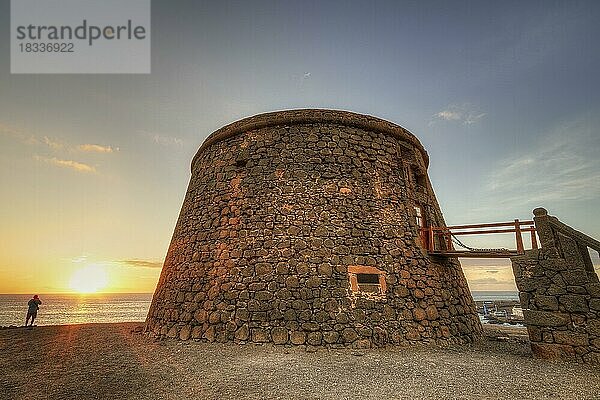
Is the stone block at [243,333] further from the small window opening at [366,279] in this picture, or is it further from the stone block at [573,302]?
the stone block at [573,302]

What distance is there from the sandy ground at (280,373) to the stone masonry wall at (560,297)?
53cm

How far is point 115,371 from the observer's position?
6.43 meters

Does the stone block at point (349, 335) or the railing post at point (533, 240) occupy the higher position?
the railing post at point (533, 240)

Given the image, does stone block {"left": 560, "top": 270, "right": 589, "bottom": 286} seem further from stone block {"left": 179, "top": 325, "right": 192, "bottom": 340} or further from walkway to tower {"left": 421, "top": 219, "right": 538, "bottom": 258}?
stone block {"left": 179, "top": 325, "right": 192, "bottom": 340}

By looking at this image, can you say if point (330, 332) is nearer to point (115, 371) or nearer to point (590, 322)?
point (115, 371)

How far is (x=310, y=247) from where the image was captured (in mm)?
9094

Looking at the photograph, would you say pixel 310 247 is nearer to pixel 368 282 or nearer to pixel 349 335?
pixel 368 282

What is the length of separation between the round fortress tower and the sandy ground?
0.71 meters

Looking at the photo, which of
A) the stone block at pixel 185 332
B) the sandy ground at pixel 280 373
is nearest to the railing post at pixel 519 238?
the sandy ground at pixel 280 373

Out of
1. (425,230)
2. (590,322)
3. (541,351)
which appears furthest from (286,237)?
(590,322)

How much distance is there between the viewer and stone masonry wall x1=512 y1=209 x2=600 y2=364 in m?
6.98

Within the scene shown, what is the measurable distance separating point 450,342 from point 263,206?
20.9 feet

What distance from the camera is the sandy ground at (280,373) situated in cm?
511

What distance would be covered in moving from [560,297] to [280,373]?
21.0 feet
